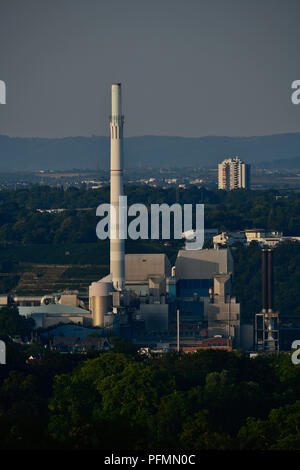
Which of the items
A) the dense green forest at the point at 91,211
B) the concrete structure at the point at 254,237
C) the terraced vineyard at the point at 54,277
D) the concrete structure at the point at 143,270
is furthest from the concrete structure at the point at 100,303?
the dense green forest at the point at 91,211

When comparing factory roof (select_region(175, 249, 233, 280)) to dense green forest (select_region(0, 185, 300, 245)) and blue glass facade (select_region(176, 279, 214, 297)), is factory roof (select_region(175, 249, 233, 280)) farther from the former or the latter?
dense green forest (select_region(0, 185, 300, 245))

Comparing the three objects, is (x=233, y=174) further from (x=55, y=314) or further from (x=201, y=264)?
(x=55, y=314)

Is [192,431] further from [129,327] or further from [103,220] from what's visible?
[103,220]

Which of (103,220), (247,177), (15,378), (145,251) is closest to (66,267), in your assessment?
(145,251)

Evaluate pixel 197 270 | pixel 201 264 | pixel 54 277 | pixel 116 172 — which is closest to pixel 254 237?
pixel 54 277

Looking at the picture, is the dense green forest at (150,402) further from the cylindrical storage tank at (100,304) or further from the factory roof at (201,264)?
the factory roof at (201,264)

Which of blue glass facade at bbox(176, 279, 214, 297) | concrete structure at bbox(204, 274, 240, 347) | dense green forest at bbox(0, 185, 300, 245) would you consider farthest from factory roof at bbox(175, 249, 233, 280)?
dense green forest at bbox(0, 185, 300, 245)
